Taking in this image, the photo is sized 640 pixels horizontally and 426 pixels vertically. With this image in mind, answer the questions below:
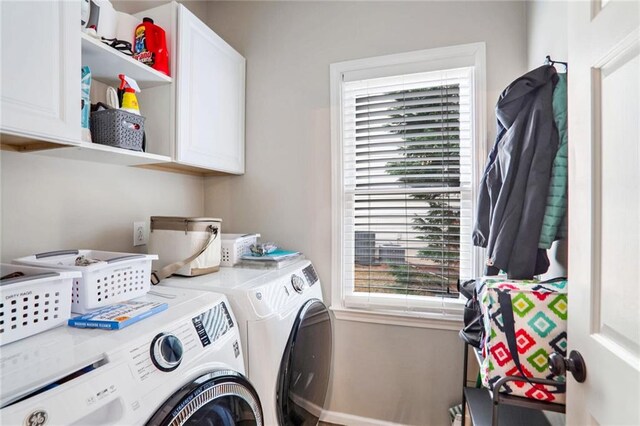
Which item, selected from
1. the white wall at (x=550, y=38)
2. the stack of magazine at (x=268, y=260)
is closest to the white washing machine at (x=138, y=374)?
the stack of magazine at (x=268, y=260)

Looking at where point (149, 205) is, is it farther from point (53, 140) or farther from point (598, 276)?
point (598, 276)

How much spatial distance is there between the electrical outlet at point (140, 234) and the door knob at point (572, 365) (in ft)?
5.90

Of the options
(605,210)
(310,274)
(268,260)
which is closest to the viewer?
(605,210)

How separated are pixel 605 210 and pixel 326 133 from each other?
147cm

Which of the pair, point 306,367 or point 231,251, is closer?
point 306,367

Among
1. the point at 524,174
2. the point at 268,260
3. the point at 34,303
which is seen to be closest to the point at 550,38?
the point at 524,174

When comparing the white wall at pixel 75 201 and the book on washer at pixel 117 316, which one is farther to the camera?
the white wall at pixel 75 201

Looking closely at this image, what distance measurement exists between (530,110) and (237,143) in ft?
5.12

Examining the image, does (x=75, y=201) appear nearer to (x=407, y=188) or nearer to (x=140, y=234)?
(x=140, y=234)

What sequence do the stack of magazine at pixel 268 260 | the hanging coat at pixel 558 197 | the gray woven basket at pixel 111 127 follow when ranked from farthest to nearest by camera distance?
the stack of magazine at pixel 268 260, the gray woven basket at pixel 111 127, the hanging coat at pixel 558 197

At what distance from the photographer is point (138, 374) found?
715mm

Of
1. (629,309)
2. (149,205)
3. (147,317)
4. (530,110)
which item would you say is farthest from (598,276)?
(149,205)

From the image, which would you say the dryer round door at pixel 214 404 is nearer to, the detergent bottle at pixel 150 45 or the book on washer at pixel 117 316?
the book on washer at pixel 117 316

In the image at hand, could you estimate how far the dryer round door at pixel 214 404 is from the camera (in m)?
0.75
